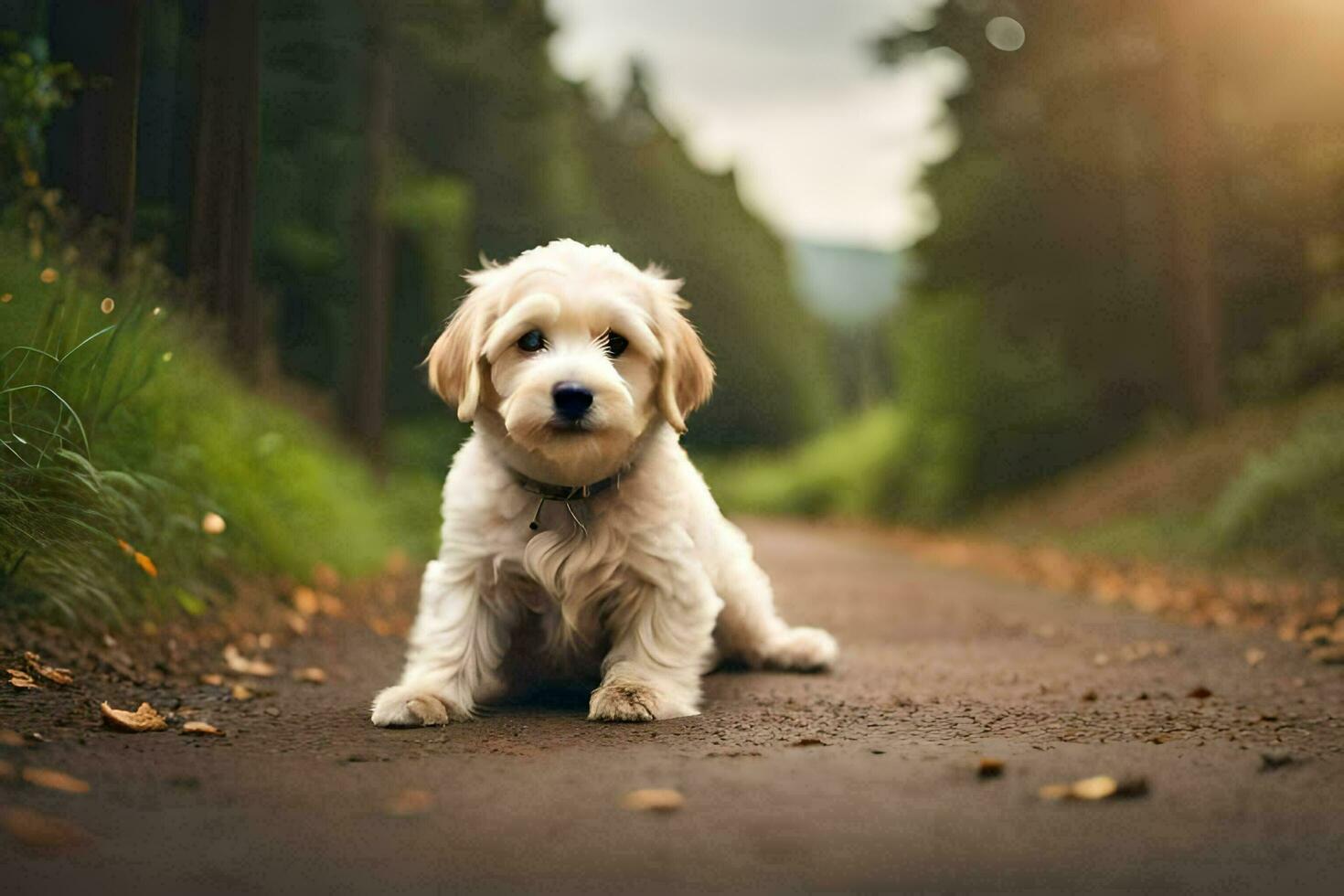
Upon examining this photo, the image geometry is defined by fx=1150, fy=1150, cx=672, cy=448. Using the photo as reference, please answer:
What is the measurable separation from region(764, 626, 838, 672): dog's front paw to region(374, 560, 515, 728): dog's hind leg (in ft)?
4.78

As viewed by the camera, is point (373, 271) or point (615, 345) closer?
point (615, 345)

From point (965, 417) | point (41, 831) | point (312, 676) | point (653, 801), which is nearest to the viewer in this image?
point (41, 831)

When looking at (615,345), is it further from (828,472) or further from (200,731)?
(828,472)

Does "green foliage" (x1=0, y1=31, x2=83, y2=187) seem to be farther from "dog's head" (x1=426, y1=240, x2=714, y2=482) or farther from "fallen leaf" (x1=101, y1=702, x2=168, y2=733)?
"fallen leaf" (x1=101, y1=702, x2=168, y2=733)

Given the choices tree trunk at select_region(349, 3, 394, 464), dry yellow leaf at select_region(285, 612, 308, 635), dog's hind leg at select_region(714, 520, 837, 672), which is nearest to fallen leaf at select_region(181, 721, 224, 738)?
Result: dog's hind leg at select_region(714, 520, 837, 672)

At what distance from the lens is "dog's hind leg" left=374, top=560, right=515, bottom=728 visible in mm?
3838

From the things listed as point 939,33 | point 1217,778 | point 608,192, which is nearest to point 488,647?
point 1217,778

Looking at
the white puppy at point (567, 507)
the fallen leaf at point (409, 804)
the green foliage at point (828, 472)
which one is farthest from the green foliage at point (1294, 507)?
the green foliage at point (828, 472)

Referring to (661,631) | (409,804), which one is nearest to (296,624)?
(661,631)

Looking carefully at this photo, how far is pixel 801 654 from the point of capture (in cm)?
507

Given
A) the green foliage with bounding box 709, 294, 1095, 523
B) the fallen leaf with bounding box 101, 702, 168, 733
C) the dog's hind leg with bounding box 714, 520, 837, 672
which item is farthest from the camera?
the green foliage with bounding box 709, 294, 1095, 523

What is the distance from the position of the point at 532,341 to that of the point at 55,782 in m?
1.93

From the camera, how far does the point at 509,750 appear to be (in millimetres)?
3266

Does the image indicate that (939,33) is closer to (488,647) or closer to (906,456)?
(906,456)
